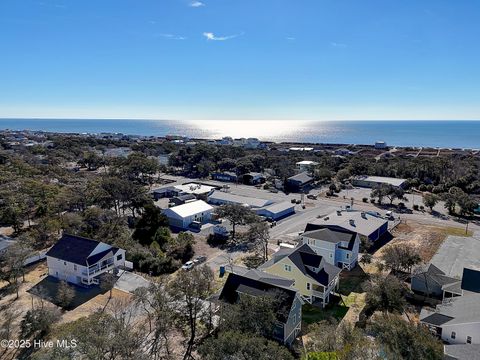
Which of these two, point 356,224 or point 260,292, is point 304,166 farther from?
point 260,292

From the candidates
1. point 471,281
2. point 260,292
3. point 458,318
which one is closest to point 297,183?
point 471,281

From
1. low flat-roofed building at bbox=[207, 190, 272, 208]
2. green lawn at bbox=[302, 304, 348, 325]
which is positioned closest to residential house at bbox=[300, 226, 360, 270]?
green lawn at bbox=[302, 304, 348, 325]

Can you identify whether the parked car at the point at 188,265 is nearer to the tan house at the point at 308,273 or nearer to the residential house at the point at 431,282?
the tan house at the point at 308,273

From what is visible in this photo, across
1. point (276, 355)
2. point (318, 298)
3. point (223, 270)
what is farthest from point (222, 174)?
point (276, 355)

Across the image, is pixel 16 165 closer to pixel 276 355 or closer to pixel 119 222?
pixel 119 222

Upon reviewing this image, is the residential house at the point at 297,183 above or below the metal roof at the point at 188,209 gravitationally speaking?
above

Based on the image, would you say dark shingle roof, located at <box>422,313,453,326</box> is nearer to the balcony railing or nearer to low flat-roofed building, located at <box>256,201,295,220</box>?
the balcony railing

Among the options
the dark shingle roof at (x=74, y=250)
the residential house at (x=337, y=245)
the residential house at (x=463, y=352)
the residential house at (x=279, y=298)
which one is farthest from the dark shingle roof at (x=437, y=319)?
the dark shingle roof at (x=74, y=250)

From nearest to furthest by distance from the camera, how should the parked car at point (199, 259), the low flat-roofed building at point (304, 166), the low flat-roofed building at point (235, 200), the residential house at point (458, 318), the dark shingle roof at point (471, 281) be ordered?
the residential house at point (458, 318) < the dark shingle roof at point (471, 281) < the parked car at point (199, 259) < the low flat-roofed building at point (235, 200) < the low flat-roofed building at point (304, 166)
